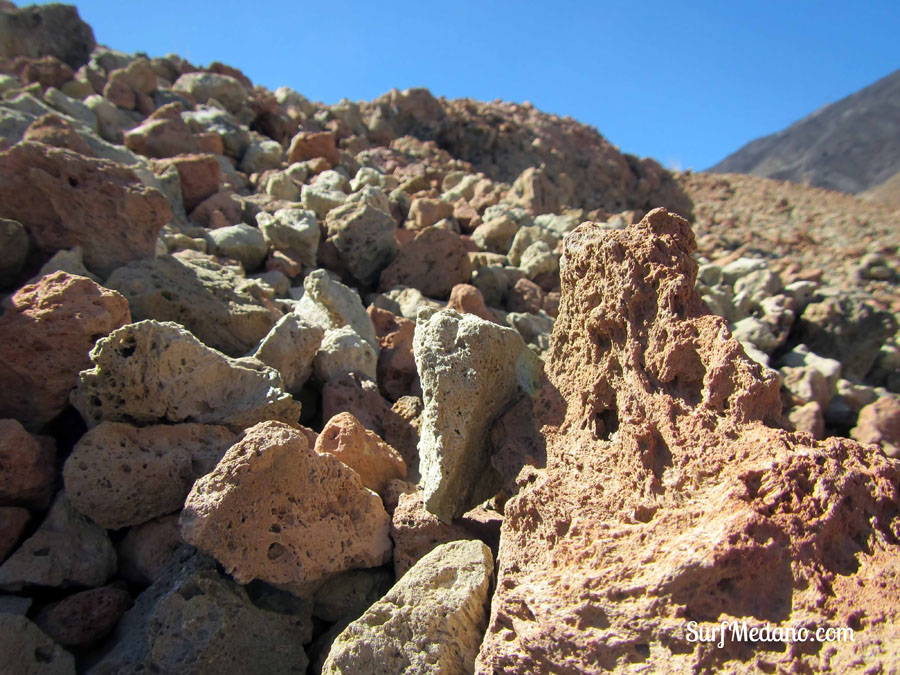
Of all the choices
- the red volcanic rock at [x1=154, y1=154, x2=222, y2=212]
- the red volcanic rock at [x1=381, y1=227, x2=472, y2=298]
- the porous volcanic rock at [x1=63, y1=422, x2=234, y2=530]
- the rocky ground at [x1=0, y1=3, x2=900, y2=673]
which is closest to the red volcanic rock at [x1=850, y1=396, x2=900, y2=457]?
the rocky ground at [x1=0, y1=3, x2=900, y2=673]

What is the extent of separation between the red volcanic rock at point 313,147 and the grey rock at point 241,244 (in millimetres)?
3268

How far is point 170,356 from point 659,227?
1.82 metres

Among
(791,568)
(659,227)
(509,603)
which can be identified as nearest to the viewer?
(791,568)

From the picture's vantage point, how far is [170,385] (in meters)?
2.56

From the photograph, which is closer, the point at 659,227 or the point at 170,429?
the point at 659,227

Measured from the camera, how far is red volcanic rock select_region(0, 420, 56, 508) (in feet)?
7.64

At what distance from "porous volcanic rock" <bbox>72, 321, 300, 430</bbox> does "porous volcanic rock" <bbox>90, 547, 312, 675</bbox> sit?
2.00 ft

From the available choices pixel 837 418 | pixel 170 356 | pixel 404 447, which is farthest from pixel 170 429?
pixel 837 418

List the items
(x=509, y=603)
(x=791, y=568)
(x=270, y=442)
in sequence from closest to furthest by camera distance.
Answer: (x=791, y=568) < (x=509, y=603) < (x=270, y=442)

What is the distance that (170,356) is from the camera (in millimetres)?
2529

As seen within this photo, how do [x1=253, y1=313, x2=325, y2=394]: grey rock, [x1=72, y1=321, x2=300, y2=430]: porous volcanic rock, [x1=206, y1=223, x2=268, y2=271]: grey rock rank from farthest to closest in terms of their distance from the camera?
1. [x1=206, y1=223, x2=268, y2=271]: grey rock
2. [x1=253, y1=313, x2=325, y2=394]: grey rock
3. [x1=72, y1=321, x2=300, y2=430]: porous volcanic rock

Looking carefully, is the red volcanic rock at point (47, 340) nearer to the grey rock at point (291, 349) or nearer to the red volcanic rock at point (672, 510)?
the grey rock at point (291, 349)

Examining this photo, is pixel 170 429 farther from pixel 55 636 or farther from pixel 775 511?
pixel 775 511

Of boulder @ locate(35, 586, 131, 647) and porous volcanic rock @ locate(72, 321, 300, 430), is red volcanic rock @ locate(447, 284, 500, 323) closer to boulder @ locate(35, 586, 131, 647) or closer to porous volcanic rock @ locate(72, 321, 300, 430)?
porous volcanic rock @ locate(72, 321, 300, 430)
